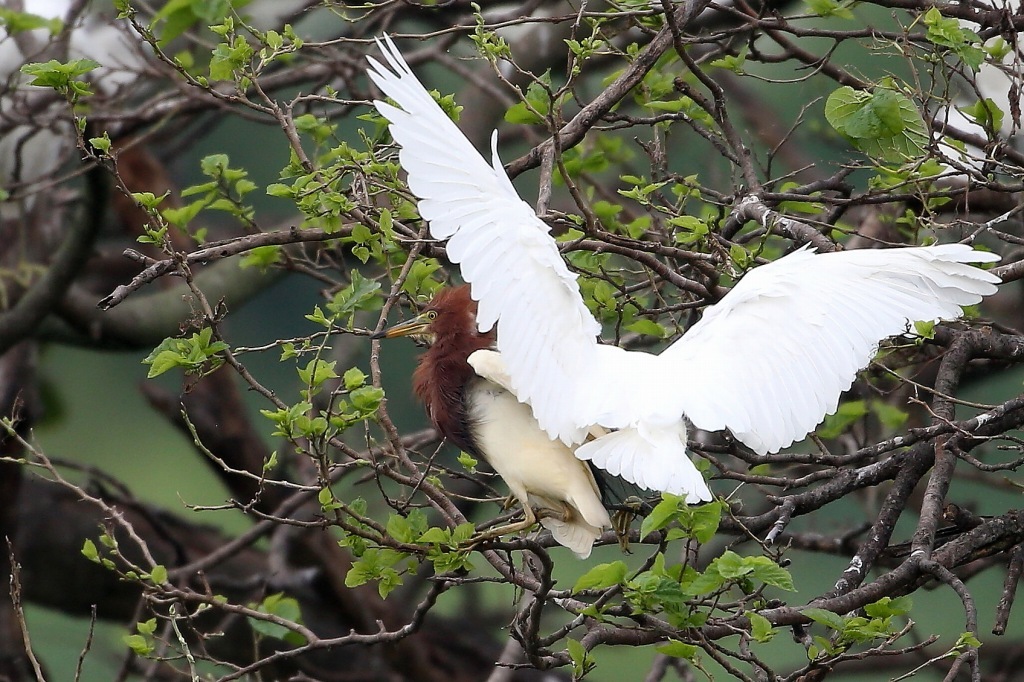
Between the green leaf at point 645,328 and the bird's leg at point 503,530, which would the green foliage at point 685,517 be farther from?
the green leaf at point 645,328

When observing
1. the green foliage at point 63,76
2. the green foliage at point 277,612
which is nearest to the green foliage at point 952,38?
the green foliage at point 63,76

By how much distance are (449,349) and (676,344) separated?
0.35 m

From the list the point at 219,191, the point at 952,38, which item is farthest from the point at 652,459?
the point at 219,191

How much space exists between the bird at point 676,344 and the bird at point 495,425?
2.8 inches

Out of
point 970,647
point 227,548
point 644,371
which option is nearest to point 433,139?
point 644,371

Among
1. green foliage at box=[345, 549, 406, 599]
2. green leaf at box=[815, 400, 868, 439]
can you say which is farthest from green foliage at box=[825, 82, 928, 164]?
green foliage at box=[345, 549, 406, 599]

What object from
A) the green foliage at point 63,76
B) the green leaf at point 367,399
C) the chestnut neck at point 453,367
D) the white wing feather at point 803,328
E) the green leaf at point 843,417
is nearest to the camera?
the green leaf at point 367,399

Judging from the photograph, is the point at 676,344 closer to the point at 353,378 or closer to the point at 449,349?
the point at 449,349

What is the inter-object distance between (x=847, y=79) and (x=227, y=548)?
1.66m

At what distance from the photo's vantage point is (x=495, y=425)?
1741mm

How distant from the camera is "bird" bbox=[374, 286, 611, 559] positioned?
167 centimetres

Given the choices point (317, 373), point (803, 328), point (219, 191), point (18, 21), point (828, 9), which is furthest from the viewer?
point (18, 21)

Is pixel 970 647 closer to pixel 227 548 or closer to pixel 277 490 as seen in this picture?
pixel 227 548

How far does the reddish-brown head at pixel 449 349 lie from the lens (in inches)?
69.9
